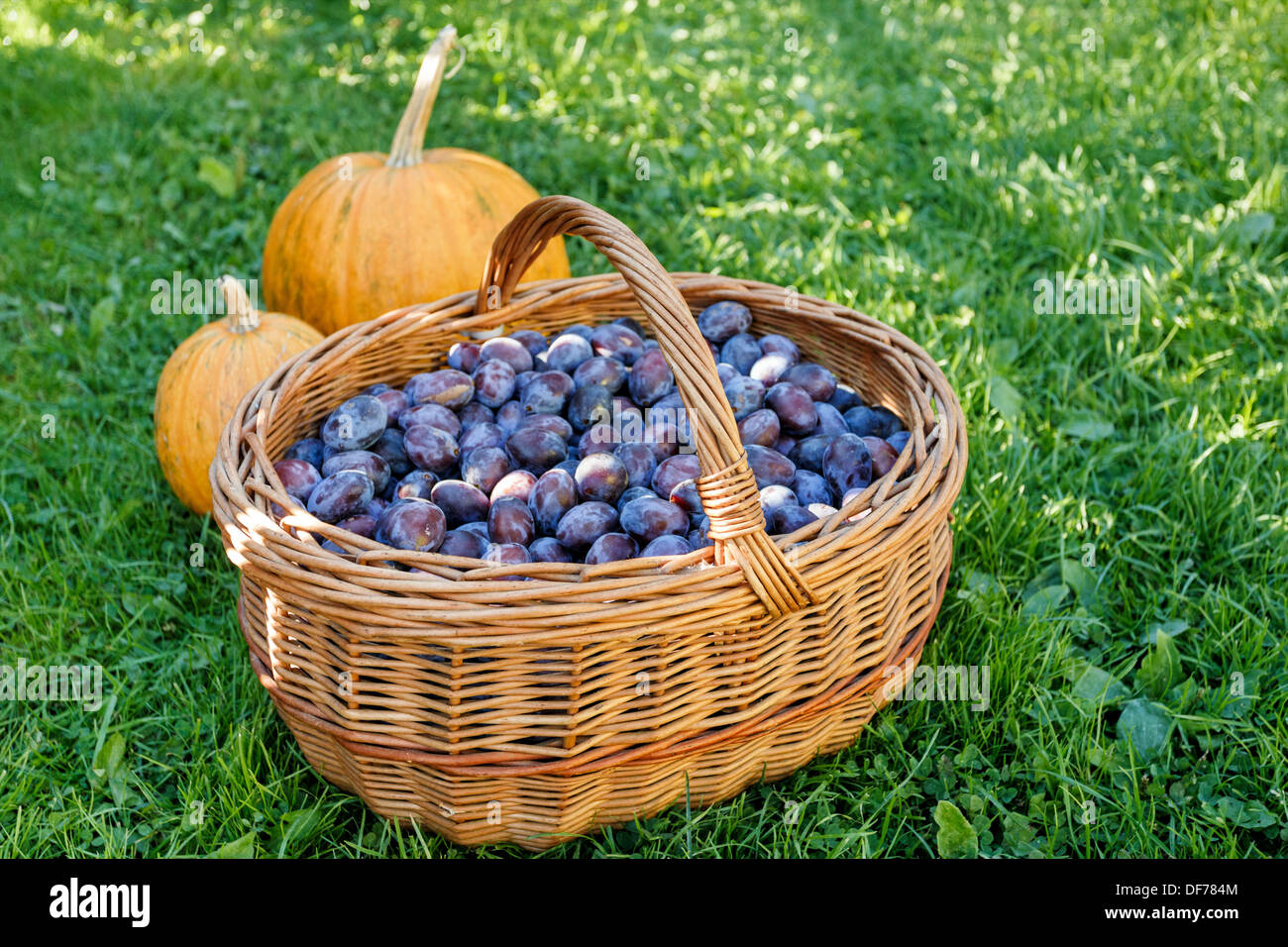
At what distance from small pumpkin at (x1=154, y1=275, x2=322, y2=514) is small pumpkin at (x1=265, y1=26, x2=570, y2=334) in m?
0.40

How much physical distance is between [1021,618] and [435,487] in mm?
1260

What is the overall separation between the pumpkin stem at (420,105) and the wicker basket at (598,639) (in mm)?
1125

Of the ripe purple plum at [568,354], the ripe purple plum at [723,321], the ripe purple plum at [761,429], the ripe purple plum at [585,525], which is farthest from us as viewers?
the ripe purple plum at [723,321]

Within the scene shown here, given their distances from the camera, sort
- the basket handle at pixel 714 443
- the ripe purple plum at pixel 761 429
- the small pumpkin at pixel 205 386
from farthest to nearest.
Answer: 1. the small pumpkin at pixel 205 386
2. the ripe purple plum at pixel 761 429
3. the basket handle at pixel 714 443

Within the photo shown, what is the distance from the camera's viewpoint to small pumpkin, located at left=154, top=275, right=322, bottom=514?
252 centimetres

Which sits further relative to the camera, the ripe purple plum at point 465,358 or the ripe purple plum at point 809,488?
the ripe purple plum at point 465,358

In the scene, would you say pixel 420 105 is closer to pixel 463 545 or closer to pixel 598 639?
pixel 463 545

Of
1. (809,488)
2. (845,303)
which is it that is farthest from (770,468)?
(845,303)

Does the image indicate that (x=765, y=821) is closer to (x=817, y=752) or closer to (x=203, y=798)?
(x=817, y=752)

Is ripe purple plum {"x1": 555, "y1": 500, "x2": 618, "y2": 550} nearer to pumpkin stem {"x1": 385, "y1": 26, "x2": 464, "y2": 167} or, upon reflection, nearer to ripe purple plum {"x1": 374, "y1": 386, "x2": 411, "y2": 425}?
ripe purple plum {"x1": 374, "y1": 386, "x2": 411, "y2": 425}

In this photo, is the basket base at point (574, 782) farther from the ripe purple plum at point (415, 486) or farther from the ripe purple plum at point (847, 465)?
the ripe purple plum at point (415, 486)

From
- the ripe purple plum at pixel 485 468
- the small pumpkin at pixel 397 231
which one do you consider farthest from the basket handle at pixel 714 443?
the small pumpkin at pixel 397 231

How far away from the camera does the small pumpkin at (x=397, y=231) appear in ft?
9.60
